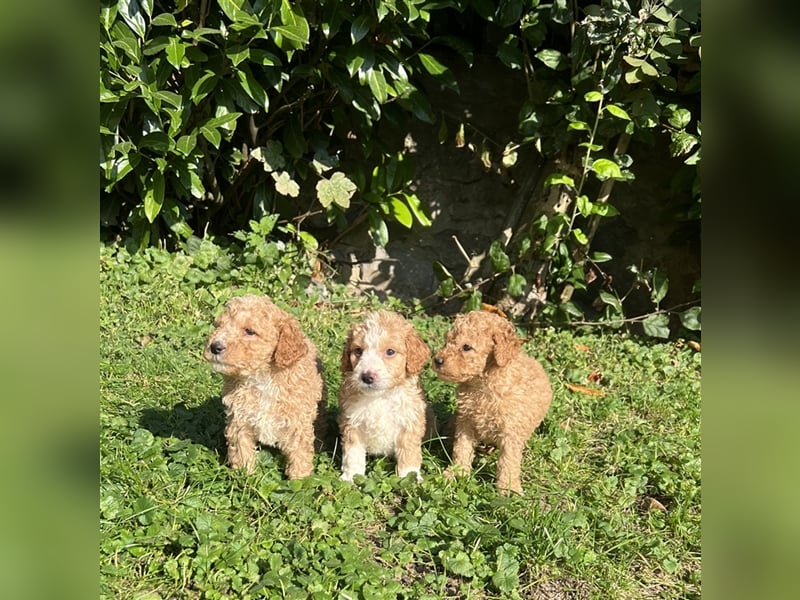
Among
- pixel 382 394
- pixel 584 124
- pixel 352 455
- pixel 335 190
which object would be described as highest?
pixel 584 124

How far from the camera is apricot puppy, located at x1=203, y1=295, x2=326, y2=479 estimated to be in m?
3.11

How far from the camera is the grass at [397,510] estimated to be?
272 cm

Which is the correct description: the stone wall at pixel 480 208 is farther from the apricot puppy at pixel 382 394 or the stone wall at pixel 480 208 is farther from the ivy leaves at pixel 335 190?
the apricot puppy at pixel 382 394

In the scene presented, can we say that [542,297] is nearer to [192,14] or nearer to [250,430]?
[250,430]

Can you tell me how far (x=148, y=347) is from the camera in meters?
4.90

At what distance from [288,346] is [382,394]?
56cm

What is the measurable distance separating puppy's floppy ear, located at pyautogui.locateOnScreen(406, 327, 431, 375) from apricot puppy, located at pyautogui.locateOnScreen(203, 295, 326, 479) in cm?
54

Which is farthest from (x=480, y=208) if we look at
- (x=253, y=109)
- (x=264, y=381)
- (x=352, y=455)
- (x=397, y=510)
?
Result: (x=397, y=510)

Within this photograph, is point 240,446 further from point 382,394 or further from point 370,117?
point 370,117

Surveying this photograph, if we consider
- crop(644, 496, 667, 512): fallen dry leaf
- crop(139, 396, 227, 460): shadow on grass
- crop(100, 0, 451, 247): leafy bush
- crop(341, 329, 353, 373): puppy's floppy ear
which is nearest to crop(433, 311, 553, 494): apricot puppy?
crop(341, 329, 353, 373): puppy's floppy ear

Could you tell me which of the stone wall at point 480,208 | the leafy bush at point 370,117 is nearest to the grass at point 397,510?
the leafy bush at point 370,117

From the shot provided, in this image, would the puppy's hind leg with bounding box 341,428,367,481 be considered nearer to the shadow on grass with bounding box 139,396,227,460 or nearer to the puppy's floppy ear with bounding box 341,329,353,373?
the puppy's floppy ear with bounding box 341,329,353,373

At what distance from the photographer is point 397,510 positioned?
3270 millimetres
